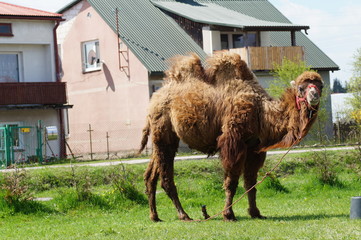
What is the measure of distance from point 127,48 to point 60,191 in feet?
75.9

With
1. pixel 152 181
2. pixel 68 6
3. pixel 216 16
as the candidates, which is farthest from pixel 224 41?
pixel 152 181

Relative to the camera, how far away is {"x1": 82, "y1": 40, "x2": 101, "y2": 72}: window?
4156cm

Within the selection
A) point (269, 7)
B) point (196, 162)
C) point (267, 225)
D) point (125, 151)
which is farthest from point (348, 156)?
point (269, 7)

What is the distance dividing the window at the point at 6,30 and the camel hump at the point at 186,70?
2358cm

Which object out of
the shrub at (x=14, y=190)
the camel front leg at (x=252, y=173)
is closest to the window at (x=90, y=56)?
the shrub at (x=14, y=190)

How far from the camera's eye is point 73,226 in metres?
13.6

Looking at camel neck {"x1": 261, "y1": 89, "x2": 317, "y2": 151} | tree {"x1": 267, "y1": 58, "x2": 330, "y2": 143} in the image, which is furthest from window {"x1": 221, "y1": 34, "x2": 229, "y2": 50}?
camel neck {"x1": 261, "y1": 89, "x2": 317, "y2": 151}

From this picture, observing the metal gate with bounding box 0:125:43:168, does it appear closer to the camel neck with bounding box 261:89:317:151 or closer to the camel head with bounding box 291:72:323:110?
the camel neck with bounding box 261:89:317:151

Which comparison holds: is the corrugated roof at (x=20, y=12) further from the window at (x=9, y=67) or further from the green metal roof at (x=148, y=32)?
the green metal roof at (x=148, y=32)

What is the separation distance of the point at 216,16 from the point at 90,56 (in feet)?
27.5

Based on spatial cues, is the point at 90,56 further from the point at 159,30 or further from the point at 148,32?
the point at 159,30

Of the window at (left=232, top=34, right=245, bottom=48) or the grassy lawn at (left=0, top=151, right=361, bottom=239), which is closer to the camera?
the grassy lawn at (left=0, top=151, right=361, bottom=239)

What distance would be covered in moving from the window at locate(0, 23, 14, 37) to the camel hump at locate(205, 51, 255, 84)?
963 inches

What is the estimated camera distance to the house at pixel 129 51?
38844 millimetres
